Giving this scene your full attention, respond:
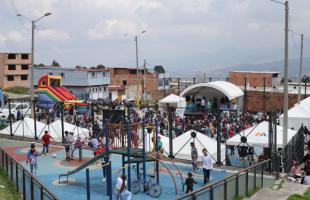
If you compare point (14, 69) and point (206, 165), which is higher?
point (14, 69)

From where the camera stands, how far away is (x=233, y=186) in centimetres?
1556

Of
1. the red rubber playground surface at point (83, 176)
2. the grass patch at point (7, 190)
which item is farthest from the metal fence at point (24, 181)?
the red rubber playground surface at point (83, 176)

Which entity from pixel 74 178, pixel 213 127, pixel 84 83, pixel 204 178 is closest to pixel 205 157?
pixel 204 178

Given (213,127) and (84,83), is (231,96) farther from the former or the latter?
(84,83)

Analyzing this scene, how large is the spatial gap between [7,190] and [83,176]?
586 centimetres

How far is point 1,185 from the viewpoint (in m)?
18.2

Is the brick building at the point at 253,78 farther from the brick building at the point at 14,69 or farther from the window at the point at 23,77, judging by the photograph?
the window at the point at 23,77

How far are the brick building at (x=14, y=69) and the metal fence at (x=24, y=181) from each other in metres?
72.5

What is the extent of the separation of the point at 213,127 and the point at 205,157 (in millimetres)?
14871


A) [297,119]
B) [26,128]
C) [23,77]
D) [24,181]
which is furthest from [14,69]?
[24,181]

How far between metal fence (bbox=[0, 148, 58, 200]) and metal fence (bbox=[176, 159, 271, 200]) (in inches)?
153

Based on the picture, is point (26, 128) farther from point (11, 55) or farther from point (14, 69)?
point (11, 55)

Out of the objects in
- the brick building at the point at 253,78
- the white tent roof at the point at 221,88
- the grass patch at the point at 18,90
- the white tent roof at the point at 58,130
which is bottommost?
the white tent roof at the point at 58,130

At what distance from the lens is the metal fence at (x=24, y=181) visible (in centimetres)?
1249
